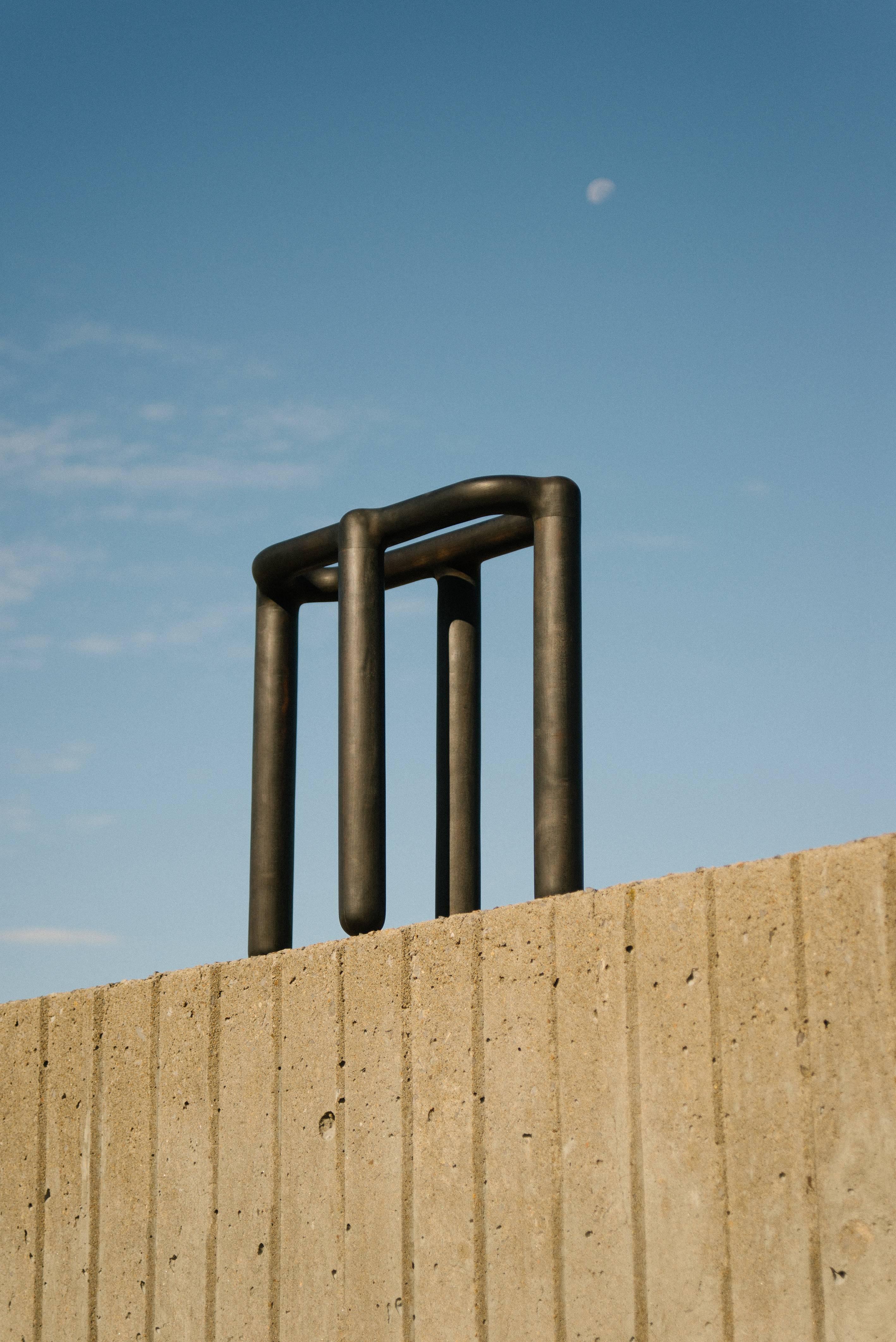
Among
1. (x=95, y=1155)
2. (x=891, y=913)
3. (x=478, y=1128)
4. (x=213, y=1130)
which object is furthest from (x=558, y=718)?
(x=95, y=1155)

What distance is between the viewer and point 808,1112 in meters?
3.02

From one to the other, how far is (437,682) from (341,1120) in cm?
183

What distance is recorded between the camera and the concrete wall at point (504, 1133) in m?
3.01

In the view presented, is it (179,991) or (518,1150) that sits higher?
(179,991)

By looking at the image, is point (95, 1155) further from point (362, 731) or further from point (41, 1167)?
point (362, 731)

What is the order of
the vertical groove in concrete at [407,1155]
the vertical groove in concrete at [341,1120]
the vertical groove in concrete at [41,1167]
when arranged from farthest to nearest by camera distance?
the vertical groove in concrete at [41,1167]
the vertical groove in concrete at [341,1120]
the vertical groove in concrete at [407,1155]

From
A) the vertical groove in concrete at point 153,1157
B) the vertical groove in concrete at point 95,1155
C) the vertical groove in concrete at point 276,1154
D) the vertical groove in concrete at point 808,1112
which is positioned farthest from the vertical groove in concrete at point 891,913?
the vertical groove in concrete at point 95,1155

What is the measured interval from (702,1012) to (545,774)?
1.26m

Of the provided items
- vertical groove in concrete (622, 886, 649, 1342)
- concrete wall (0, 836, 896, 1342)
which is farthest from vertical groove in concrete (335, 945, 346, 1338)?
vertical groove in concrete (622, 886, 649, 1342)

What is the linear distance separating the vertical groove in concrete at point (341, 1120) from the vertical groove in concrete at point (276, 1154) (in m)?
0.25

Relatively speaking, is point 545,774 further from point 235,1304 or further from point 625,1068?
point 235,1304

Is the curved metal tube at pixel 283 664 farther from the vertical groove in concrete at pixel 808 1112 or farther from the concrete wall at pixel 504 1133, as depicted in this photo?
the vertical groove in concrete at pixel 808 1112

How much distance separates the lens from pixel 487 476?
469cm

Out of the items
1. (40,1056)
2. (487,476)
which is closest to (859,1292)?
(487,476)
